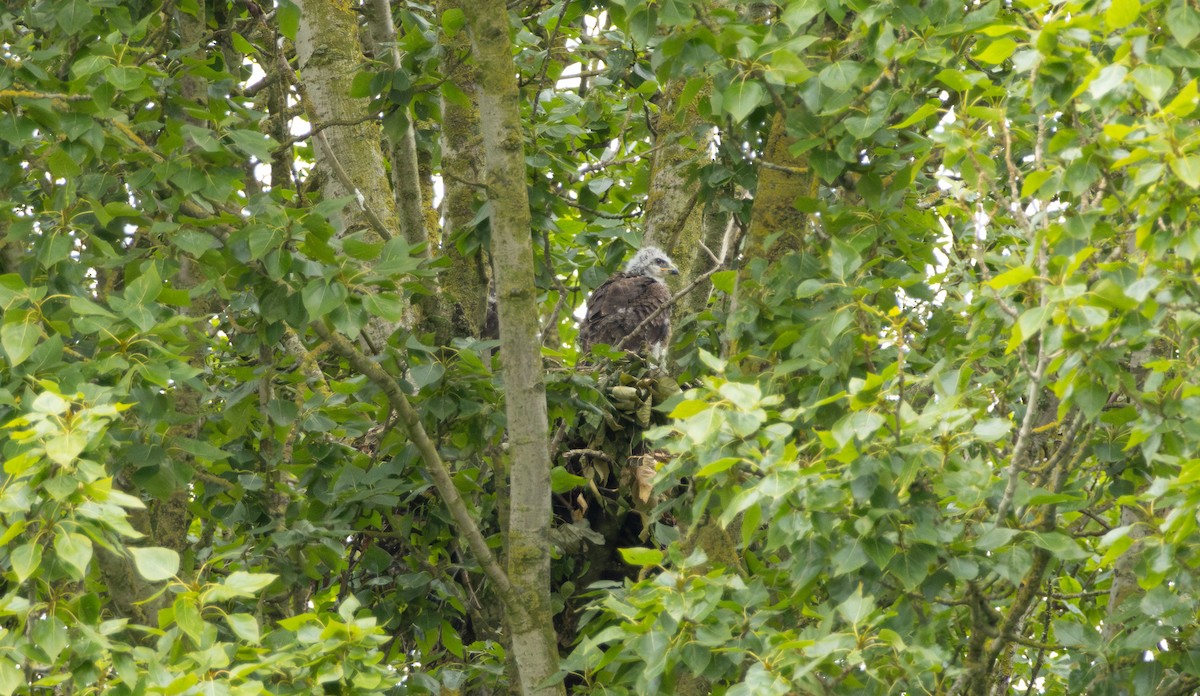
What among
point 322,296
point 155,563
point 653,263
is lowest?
point 155,563

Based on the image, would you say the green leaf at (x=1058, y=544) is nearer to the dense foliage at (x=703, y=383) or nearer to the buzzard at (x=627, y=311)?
the dense foliage at (x=703, y=383)

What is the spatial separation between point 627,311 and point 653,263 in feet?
3.74

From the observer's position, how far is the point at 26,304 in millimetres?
3311

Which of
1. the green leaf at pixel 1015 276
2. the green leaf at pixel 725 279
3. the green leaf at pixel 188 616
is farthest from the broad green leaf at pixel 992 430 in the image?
the green leaf at pixel 188 616

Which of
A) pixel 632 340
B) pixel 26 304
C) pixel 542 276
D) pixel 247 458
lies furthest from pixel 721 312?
pixel 632 340

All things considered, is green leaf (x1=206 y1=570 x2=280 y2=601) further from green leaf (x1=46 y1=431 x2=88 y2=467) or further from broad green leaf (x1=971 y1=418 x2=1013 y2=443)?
broad green leaf (x1=971 y1=418 x2=1013 y2=443)

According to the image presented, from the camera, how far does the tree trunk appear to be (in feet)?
13.0

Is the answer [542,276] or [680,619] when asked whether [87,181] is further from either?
[680,619]

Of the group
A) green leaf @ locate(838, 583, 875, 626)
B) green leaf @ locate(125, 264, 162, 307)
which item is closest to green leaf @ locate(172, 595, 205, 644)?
green leaf @ locate(125, 264, 162, 307)

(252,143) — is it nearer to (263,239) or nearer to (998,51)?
(263,239)

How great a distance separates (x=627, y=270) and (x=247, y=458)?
11.9ft

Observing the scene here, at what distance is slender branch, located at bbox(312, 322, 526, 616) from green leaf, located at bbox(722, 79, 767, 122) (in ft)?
4.59

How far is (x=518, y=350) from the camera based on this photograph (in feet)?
13.0

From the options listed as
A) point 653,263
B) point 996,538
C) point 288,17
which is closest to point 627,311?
point 653,263
